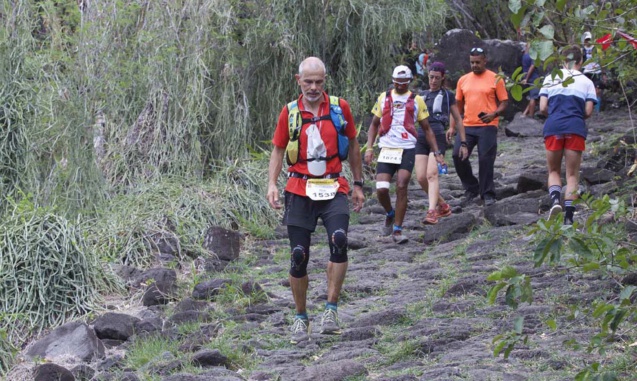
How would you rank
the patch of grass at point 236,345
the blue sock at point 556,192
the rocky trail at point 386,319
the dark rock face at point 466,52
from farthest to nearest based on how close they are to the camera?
the dark rock face at point 466,52, the blue sock at point 556,192, the patch of grass at point 236,345, the rocky trail at point 386,319

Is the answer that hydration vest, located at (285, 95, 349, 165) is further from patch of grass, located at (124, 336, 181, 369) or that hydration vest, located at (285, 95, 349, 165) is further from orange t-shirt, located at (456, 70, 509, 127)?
orange t-shirt, located at (456, 70, 509, 127)

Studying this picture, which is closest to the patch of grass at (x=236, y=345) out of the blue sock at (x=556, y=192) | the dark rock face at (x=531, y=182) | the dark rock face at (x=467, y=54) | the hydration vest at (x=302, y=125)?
the hydration vest at (x=302, y=125)

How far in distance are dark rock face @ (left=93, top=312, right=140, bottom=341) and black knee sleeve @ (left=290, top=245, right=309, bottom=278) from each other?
1.59 m

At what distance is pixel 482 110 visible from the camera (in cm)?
1180

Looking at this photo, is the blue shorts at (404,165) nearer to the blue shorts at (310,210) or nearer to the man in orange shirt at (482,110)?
the man in orange shirt at (482,110)

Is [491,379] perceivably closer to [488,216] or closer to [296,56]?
[488,216]

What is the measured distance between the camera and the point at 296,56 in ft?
47.7

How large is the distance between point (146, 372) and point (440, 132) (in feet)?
19.4

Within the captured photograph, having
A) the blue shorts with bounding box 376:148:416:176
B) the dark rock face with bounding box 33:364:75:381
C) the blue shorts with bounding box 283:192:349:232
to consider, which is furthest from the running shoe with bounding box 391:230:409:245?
the dark rock face with bounding box 33:364:75:381

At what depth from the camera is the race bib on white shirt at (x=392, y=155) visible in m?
10.8

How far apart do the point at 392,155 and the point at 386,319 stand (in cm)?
344

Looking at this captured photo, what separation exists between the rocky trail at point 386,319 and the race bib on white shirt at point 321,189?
98 centimetres

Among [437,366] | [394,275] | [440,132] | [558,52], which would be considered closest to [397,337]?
[437,366]

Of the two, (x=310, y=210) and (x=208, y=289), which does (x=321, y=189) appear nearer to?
(x=310, y=210)
